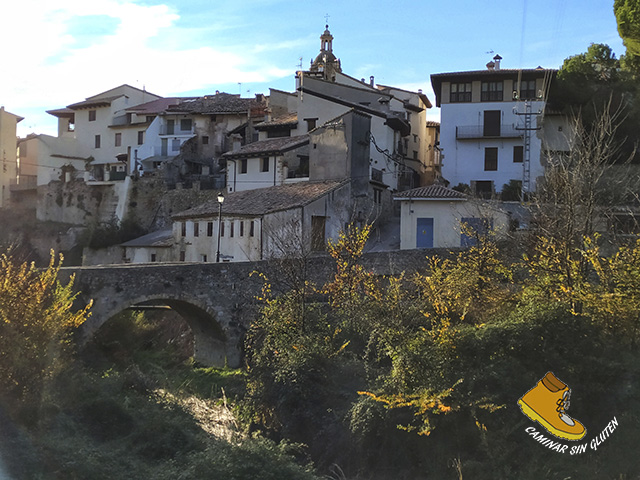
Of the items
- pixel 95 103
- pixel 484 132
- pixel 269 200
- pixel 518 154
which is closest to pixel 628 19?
pixel 518 154

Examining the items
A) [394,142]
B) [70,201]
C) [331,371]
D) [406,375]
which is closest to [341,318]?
[331,371]

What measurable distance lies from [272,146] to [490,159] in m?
12.4

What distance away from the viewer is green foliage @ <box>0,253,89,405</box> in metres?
16.5

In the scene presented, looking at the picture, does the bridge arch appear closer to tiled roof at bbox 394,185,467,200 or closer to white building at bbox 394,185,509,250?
white building at bbox 394,185,509,250

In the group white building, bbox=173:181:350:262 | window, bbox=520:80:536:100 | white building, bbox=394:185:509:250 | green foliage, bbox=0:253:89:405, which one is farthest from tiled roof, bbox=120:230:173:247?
window, bbox=520:80:536:100

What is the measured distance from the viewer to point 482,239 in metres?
21.1

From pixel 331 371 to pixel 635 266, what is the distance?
8.24 meters

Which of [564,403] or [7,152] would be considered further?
[7,152]

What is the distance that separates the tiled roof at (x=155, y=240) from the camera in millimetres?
37469

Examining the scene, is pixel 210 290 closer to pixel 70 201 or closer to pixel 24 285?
pixel 24 285

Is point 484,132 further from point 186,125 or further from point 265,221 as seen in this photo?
point 186,125

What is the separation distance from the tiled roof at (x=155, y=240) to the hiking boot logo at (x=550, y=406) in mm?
24974

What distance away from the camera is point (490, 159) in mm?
38250

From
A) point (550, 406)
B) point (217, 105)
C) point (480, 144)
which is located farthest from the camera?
point (217, 105)
